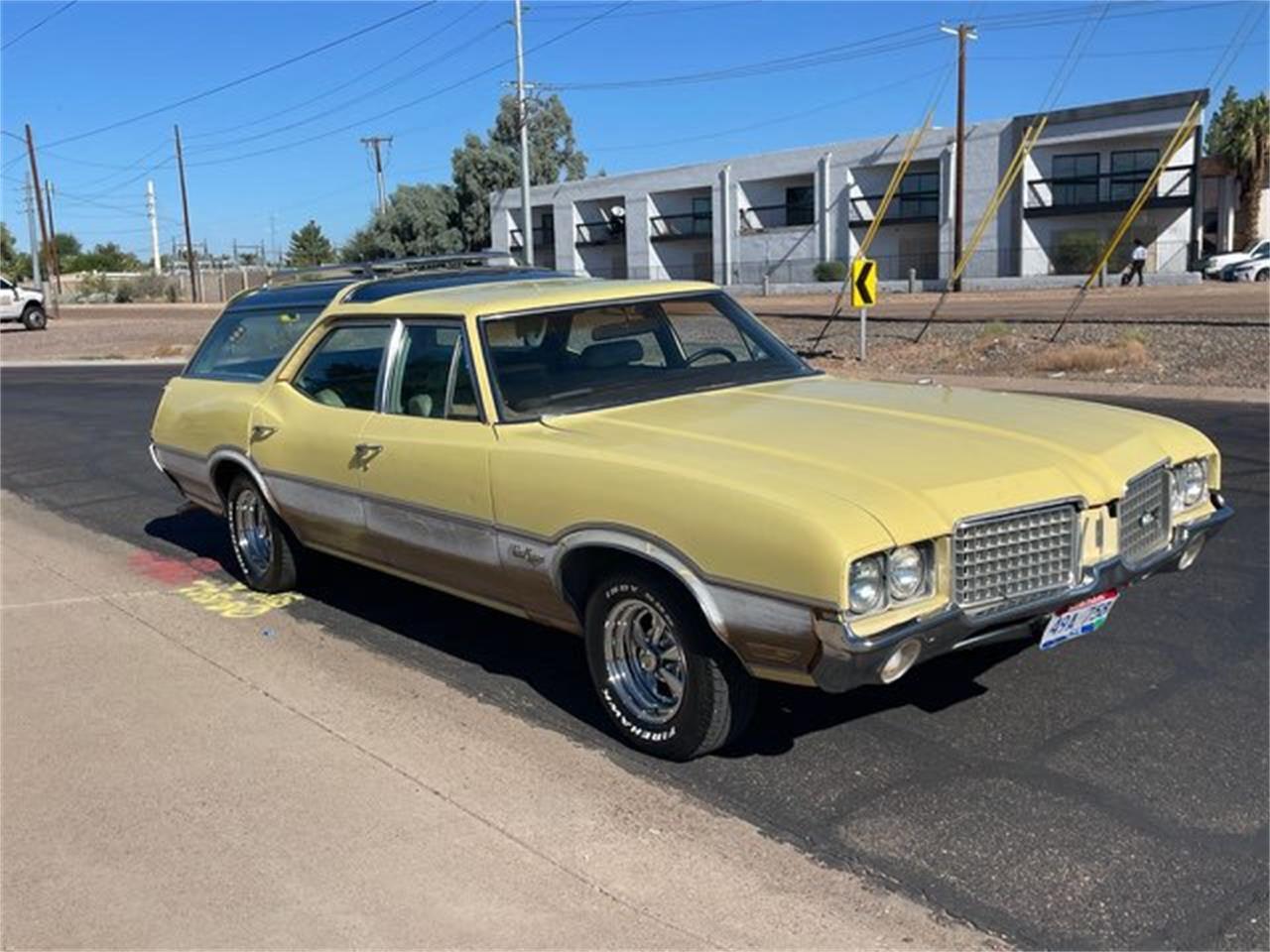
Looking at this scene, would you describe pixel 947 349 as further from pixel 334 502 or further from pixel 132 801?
pixel 132 801

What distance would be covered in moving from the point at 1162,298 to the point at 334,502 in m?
29.0

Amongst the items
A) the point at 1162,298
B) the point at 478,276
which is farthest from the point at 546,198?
the point at 478,276

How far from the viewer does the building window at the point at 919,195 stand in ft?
164

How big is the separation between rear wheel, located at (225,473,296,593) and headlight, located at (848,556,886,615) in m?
3.69

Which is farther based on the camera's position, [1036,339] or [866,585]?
[1036,339]

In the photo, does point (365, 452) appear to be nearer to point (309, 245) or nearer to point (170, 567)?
point (170, 567)

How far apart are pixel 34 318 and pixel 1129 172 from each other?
3988 cm

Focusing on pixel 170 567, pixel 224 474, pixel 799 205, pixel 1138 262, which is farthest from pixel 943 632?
pixel 799 205

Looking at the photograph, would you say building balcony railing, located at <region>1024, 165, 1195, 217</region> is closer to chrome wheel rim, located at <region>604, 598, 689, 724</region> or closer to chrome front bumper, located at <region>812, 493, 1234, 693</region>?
chrome front bumper, located at <region>812, 493, 1234, 693</region>

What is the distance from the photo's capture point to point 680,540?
150 inches

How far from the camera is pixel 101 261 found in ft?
400

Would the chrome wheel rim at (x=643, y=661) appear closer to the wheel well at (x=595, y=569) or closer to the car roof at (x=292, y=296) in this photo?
the wheel well at (x=595, y=569)

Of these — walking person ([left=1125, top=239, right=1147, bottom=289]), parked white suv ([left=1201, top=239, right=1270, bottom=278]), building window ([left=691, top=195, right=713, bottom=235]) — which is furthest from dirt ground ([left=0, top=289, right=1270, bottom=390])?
building window ([left=691, top=195, right=713, bottom=235])

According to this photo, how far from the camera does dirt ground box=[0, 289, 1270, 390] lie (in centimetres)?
1617
